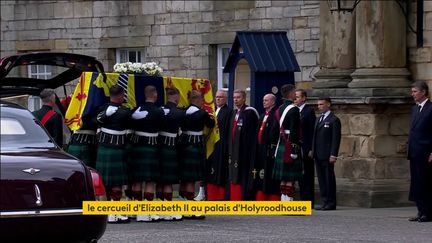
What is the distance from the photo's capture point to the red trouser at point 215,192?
66.6 feet

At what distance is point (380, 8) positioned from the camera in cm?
2039

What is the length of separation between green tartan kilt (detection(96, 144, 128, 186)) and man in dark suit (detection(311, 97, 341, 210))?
3.73 metres

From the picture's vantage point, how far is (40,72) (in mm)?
28734

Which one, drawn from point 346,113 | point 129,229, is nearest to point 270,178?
point 346,113

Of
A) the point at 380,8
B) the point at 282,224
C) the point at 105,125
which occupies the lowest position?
the point at 282,224

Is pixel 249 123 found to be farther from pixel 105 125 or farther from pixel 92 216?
A: pixel 92 216

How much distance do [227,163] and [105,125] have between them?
3750 millimetres

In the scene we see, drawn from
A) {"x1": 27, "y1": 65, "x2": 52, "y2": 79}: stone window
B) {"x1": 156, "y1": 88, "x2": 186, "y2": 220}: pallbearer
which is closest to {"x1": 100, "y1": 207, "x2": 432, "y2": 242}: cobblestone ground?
{"x1": 156, "y1": 88, "x2": 186, "y2": 220}: pallbearer

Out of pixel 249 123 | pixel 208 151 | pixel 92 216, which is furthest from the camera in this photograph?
pixel 249 123

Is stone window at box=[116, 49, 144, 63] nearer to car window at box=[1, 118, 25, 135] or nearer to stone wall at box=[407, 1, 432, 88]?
stone wall at box=[407, 1, 432, 88]

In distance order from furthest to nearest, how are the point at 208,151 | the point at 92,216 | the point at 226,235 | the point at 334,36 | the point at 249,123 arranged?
the point at 334,36 → the point at 249,123 → the point at 208,151 → the point at 226,235 → the point at 92,216

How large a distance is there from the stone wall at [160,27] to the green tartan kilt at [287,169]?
4.75 meters
